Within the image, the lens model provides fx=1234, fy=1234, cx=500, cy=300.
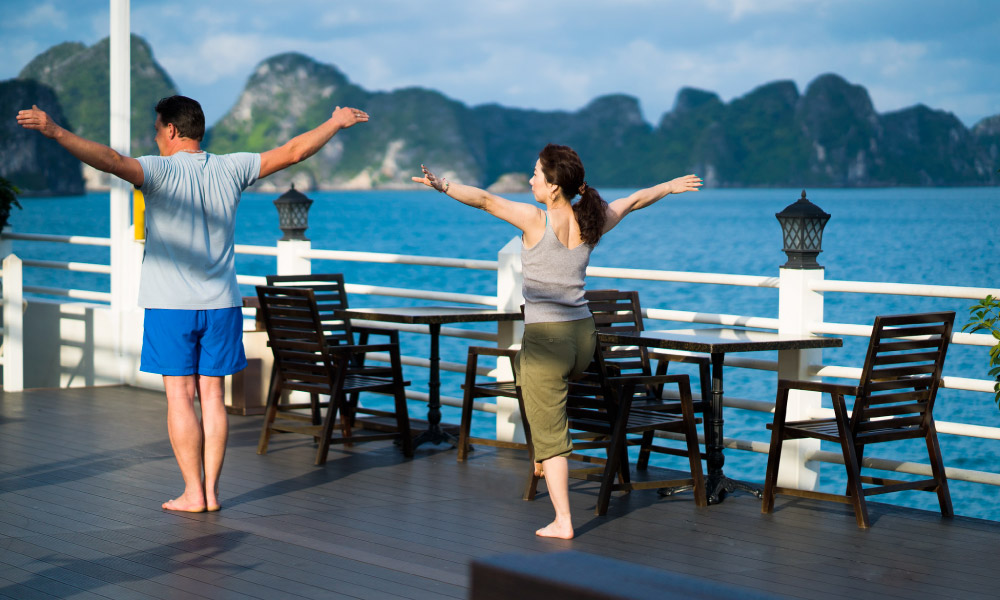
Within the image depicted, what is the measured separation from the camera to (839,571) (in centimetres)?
447

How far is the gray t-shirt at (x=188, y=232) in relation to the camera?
4.96m

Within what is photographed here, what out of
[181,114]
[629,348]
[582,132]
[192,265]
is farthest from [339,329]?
[582,132]

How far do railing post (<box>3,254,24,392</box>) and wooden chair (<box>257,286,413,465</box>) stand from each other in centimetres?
293

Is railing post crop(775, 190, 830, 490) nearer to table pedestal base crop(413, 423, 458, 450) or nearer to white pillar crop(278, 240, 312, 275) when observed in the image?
table pedestal base crop(413, 423, 458, 450)

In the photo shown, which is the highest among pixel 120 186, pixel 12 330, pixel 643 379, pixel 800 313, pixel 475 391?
pixel 120 186

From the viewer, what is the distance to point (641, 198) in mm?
5043

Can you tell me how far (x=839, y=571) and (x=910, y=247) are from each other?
2248 inches

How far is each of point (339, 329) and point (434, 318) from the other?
1.04 metres

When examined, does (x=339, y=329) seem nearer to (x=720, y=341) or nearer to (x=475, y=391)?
(x=475, y=391)

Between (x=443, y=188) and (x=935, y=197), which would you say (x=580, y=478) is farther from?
(x=935, y=197)

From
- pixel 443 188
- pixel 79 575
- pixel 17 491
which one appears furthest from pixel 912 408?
pixel 17 491

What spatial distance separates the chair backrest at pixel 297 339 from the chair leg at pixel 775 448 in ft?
7.49

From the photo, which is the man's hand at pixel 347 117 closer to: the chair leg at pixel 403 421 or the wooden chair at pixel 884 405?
the chair leg at pixel 403 421

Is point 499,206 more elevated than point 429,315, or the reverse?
point 499,206
